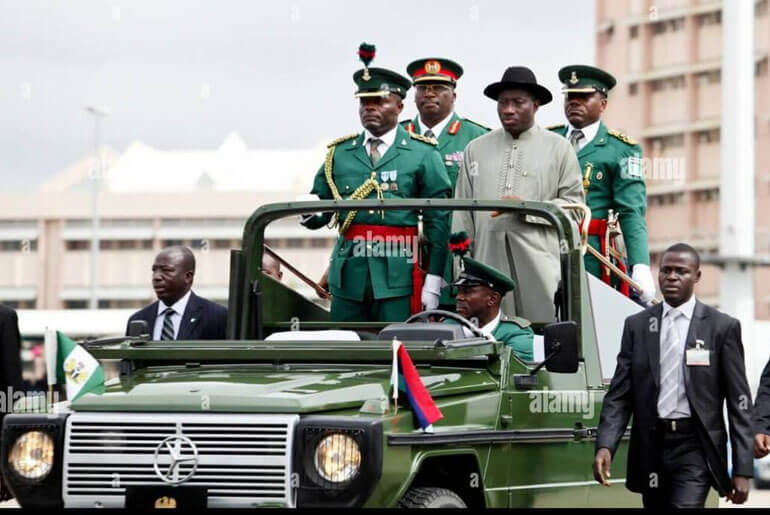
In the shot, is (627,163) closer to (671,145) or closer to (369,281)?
(369,281)

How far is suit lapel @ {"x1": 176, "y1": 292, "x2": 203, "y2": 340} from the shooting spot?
35.2ft

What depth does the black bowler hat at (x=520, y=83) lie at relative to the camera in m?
10.6

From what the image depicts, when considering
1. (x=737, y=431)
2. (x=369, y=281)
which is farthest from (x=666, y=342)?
(x=369, y=281)

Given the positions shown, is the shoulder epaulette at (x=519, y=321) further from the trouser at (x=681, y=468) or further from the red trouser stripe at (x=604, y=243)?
the red trouser stripe at (x=604, y=243)

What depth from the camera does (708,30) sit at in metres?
75.3

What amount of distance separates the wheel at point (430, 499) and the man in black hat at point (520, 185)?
208 cm

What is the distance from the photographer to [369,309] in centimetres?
1102

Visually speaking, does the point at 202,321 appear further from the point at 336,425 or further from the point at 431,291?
the point at 336,425

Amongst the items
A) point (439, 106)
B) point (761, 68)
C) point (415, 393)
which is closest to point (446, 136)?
point (439, 106)

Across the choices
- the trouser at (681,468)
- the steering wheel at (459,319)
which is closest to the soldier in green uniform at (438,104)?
the steering wheel at (459,319)

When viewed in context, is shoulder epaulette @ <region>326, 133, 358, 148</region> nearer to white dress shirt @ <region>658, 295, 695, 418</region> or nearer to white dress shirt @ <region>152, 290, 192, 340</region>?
white dress shirt @ <region>152, 290, 192, 340</region>

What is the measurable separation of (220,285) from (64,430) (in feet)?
223

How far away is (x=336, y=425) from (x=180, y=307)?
11.0 feet

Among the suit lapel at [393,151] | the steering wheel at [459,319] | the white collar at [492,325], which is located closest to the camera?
the steering wheel at [459,319]
